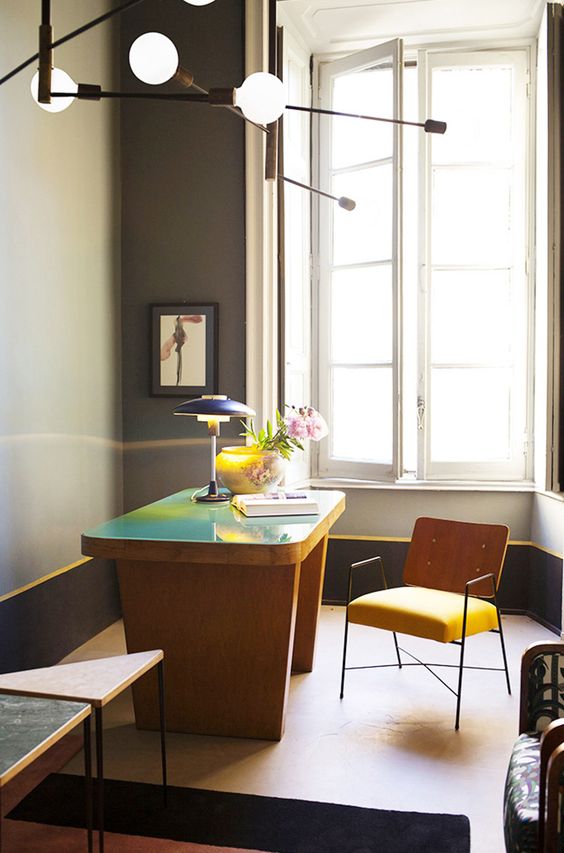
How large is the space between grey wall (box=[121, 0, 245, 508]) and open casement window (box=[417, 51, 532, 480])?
1.26 metres

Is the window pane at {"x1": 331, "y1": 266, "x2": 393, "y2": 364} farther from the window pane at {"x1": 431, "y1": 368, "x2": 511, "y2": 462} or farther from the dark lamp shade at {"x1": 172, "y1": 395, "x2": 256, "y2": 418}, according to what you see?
the dark lamp shade at {"x1": 172, "y1": 395, "x2": 256, "y2": 418}

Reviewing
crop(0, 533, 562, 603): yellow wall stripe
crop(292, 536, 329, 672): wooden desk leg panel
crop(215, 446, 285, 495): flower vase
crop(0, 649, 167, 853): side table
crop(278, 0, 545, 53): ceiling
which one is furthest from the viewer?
crop(278, 0, 545, 53): ceiling

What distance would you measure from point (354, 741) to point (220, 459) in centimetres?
137

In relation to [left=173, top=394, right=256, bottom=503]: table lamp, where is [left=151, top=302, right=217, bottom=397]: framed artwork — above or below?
above

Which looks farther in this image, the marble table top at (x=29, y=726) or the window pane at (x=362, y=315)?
the window pane at (x=362, y=315)

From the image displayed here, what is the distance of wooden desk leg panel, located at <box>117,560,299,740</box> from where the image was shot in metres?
3.27

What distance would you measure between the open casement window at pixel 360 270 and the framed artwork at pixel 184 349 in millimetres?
941

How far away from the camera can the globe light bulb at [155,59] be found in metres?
2.86

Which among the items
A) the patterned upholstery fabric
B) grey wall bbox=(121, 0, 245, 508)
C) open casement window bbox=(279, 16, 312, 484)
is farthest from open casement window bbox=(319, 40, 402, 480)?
the patterned upholstery fabric

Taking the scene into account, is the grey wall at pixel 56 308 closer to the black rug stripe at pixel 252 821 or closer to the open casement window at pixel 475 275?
the black rug stripe at pixel 252 821

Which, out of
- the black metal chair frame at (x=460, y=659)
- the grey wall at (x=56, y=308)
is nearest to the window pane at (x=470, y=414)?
the black metal chair frame at (x=460, y=659)

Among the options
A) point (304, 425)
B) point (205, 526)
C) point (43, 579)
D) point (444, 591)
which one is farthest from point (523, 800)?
point (43, 579)

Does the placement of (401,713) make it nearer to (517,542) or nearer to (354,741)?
(354,741)

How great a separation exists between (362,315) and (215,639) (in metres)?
2.71
